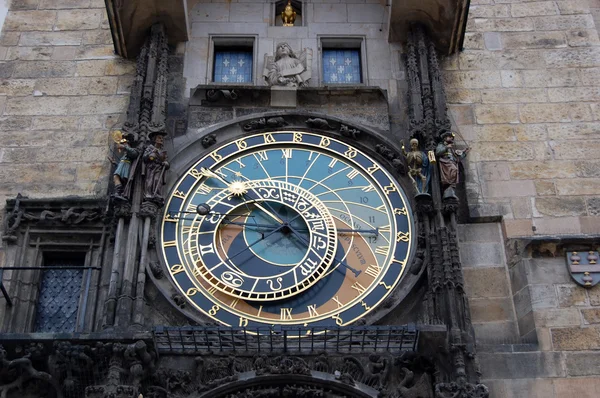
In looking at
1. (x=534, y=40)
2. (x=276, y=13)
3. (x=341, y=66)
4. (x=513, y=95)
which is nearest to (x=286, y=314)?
(x=341, y=66)

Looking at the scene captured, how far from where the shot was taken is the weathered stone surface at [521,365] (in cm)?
Answer: 1039

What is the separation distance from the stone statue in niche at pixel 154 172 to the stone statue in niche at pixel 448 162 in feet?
10.9

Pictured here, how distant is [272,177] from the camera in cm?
1188

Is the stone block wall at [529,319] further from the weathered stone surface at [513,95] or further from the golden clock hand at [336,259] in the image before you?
the weathered stone surface at [513,95]

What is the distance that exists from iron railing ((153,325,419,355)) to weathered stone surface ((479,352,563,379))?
95 centimetres

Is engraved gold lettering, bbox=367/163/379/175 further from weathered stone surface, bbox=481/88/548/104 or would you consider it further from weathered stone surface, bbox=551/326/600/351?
weathered stone surface, bbox=551/326/600/351

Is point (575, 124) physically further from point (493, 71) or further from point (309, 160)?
point (309, 160)

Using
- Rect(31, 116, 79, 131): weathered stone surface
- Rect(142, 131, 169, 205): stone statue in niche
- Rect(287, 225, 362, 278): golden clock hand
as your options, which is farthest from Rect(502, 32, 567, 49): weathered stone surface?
Rect(31, 116, 79, 131): weathered stone surface

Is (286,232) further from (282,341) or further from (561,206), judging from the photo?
(561,206)

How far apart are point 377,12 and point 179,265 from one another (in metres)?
5.07

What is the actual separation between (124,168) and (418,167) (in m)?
3.52

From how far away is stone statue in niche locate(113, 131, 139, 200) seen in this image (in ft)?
36.8

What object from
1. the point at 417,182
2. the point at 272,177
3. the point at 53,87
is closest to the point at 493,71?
the point at 417,182

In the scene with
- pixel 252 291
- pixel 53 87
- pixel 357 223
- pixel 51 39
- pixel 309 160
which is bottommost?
pixel 252 291
